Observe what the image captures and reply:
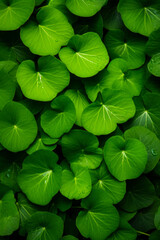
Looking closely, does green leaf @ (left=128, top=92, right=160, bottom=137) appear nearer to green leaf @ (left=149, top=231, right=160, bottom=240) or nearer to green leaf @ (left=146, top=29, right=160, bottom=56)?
green leaf @ (left=146, top=29, right=160, bottom=56)

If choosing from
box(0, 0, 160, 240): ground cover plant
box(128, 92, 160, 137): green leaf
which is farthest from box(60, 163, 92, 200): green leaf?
box(128, 92, 160, 137): green leaf

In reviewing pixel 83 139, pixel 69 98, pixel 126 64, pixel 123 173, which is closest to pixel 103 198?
pixel 123 173

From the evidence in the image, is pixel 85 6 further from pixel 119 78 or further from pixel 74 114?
pixel 74 114

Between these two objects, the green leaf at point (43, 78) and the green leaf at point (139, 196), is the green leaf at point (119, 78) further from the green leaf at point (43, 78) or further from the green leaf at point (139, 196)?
the green leaf at point (139, 196)

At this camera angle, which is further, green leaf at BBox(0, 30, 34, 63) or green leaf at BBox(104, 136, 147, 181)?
green leaf at BBox(0, 30, 34, 63)

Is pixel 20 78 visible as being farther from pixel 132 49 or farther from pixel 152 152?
pixel 152 152

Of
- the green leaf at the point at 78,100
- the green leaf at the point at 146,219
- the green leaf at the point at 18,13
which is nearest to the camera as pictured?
the green leaf at the point at 18,13

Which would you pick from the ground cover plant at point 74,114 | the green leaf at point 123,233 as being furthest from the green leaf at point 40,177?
the green leaf at point 123,233
